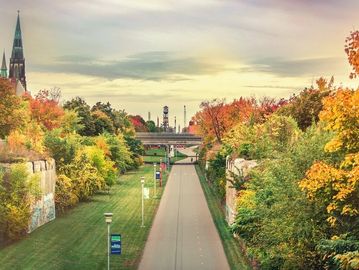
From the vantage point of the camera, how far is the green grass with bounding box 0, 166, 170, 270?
103ft

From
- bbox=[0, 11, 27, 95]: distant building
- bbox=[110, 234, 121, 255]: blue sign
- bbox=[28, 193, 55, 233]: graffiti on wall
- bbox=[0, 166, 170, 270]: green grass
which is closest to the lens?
bbox=[110, 234, 121, 255]: blue sign

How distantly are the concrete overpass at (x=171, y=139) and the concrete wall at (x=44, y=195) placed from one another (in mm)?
92798

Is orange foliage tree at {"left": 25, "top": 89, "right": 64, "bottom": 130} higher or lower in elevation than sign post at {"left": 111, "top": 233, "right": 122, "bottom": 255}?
higher

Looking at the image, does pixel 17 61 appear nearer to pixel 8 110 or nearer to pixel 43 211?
pixel 8 110

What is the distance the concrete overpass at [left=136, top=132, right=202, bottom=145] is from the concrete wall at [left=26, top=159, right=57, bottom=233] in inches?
3653

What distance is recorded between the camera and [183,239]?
3941 centimetres

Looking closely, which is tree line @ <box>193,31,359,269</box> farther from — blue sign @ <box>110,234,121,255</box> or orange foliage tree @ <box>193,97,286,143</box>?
orange foliage tree @ <box>193,97,286,143</box>

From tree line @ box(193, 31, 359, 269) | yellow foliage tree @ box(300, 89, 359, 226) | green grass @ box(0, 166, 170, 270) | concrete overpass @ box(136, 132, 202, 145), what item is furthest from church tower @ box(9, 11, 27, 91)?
yellow foliage tree @ box(300, 89, 359, 226)

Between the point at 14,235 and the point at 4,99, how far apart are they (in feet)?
65.5

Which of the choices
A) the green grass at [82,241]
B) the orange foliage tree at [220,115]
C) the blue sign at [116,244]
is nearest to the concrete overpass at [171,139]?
the orange foliage tree at [220,115]

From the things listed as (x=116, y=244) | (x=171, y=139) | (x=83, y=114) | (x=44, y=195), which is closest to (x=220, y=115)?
(x=83, y=114)

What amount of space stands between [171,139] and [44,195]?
100 metres

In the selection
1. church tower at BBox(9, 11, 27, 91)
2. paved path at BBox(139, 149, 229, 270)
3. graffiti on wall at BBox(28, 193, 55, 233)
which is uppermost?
church tower at BBox(9, 11, 27, 91)

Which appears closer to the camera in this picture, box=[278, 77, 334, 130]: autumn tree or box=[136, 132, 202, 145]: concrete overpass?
box=[278, 77, 334, 130]: autumn tree
